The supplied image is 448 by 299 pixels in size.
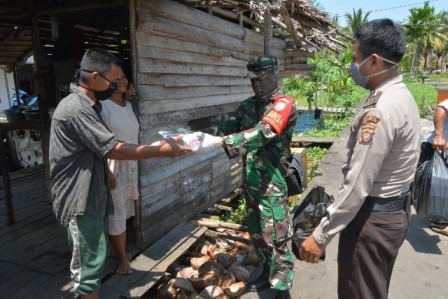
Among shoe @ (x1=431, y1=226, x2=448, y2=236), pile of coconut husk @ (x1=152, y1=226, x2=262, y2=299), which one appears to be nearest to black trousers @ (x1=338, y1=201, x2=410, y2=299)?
pile of coconut husk @ (x1=152, y1=226, x2=262, y2=299)

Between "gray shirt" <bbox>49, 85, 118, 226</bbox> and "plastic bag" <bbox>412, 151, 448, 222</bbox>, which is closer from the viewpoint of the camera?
"gray shirt" <bbox>49, 85, 118, 226</bbox>

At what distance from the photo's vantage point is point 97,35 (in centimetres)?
658

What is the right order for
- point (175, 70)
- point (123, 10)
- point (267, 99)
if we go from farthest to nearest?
point (123, 10), point (175, 70), point (267, 99)

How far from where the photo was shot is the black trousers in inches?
83.9

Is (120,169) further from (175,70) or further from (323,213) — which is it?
(323,213)

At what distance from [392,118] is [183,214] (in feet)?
11.2

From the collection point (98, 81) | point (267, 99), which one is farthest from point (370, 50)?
point (98, 81)

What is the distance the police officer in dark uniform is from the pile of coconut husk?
70.6 inches

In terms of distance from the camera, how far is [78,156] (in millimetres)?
2395

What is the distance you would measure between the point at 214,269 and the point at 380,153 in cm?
262

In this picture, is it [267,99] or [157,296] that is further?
[157,296]

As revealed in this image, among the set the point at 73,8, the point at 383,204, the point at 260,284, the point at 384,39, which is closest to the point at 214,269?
the point at 260,284

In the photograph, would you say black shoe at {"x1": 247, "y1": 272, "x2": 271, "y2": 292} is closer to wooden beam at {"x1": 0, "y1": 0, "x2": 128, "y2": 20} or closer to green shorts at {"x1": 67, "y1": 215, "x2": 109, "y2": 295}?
green shorts at {"x1": 67, "y1": 215, "x2": 109, "y2": 295}

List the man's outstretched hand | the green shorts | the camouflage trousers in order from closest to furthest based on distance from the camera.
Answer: the green shorts
the man's outstretched hand
the camouflage trousers
